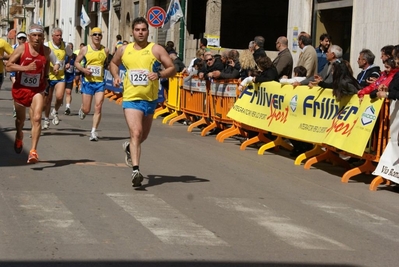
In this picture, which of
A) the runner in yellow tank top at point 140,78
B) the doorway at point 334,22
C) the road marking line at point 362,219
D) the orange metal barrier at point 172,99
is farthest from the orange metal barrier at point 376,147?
the doorway at point 334,22

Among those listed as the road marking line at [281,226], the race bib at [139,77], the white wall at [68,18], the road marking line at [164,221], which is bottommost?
the road marking line at [281,226]

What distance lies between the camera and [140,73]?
416 inches

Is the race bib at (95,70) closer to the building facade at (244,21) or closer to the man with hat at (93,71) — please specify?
the man with hat at (93,71)

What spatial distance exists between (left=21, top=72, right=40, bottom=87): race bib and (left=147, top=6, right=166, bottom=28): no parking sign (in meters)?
17.2

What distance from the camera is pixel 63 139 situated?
15602 mm

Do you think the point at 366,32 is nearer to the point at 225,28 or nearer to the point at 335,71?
the point at 335,71

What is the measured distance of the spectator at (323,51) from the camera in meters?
16.8

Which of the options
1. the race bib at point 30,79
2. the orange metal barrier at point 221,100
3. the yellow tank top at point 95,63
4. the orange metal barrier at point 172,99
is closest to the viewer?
the race bib at point 30,79

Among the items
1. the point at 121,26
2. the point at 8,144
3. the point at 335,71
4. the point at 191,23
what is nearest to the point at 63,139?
the point at 8,144

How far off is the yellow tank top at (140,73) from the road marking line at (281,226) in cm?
165

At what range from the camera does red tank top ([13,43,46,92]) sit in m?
12.1

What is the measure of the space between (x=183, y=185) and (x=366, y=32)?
10.2 meters

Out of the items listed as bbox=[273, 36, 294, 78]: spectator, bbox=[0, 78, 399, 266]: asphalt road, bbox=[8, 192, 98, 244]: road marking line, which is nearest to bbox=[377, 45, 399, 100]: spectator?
bbox=[0, 78, 399, 266]: asphalt road

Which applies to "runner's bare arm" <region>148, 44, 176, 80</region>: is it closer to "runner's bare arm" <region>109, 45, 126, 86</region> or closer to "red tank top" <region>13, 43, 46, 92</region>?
"runner's bare arm" <region>109, 45, 126, 86</region>
